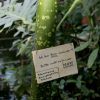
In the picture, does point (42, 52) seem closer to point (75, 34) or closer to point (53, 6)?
point (53, 6)

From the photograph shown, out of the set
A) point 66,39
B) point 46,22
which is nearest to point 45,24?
point 46,22

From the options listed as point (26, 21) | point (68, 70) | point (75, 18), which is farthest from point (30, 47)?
point (68, 70)

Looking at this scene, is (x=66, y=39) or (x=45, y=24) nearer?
(x=45, y=24)

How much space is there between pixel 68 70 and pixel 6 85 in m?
1.29

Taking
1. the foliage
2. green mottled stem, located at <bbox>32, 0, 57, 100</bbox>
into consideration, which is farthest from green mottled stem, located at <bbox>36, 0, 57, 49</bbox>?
the foliage

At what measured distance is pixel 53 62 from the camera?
135 centimetres

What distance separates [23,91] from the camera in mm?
2051

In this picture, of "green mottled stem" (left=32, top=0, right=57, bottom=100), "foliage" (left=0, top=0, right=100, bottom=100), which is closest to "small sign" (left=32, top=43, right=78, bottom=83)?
"green mottled stem" (left=32, top=0, right=57, bottom=100)

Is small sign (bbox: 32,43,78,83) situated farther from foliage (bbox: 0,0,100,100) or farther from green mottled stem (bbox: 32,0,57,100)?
foliage (bbox: 0,0,100,100)

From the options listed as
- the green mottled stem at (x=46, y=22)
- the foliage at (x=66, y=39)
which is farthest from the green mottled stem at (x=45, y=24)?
the foliage at (x=66, y=39)

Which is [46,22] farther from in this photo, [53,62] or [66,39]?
[66,39]

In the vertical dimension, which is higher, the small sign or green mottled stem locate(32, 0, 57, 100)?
green mottled stem locate(32, 0, 57, 100)

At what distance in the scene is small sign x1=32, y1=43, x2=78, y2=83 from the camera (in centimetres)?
131

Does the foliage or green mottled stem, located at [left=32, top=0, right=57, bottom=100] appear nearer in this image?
green mottled stem, located at [left=32, top=0, right=57, bottom=100]
